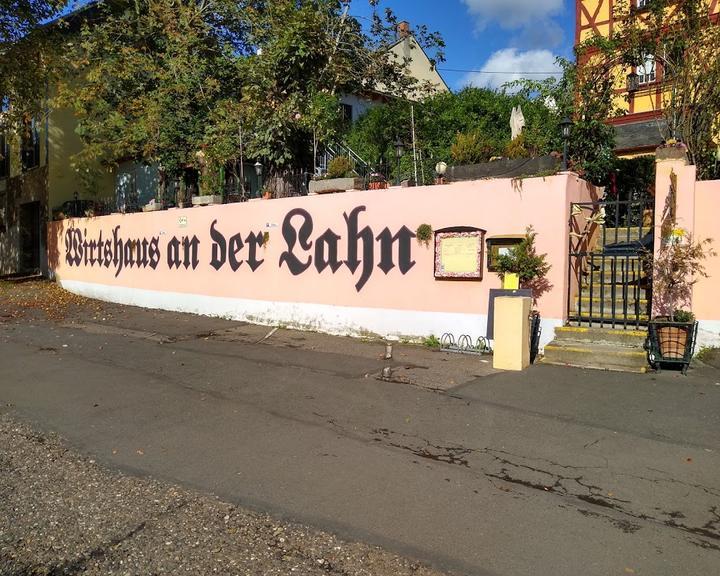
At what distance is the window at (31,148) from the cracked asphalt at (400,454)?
14.3 meters

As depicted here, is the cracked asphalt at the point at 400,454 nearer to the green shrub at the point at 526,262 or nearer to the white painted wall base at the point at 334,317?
the white painted wall base at the point at 334,317

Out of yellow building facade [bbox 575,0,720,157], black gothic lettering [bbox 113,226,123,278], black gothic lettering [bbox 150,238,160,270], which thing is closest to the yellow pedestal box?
yellow building facade [bbox 575,0,720,157]

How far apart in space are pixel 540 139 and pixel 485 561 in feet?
32.7

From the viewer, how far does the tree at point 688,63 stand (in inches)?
385

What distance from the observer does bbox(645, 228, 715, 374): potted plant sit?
7.47 m

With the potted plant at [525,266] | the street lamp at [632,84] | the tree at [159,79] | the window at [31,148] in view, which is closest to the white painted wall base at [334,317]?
the potted plant at [525,266]

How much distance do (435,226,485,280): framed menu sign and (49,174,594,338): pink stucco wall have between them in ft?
0.38

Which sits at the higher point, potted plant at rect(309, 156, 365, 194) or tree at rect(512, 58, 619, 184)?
tree at rect(512, 58, 619, 184)

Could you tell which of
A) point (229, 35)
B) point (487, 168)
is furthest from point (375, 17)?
point (487, 168)

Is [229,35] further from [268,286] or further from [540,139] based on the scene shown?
[540,139]

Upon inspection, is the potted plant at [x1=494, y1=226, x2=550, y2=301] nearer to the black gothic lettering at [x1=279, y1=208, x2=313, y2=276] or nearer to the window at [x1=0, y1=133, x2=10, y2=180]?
the black gothic lettering at [x1=279, y1=208, x2=313, y2=276]

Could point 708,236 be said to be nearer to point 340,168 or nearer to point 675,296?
point 675,296

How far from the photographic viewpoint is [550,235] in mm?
8672

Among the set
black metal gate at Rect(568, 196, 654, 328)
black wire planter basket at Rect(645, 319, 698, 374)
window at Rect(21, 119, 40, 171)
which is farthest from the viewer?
window at Rect(21, 119, 40, 171)
